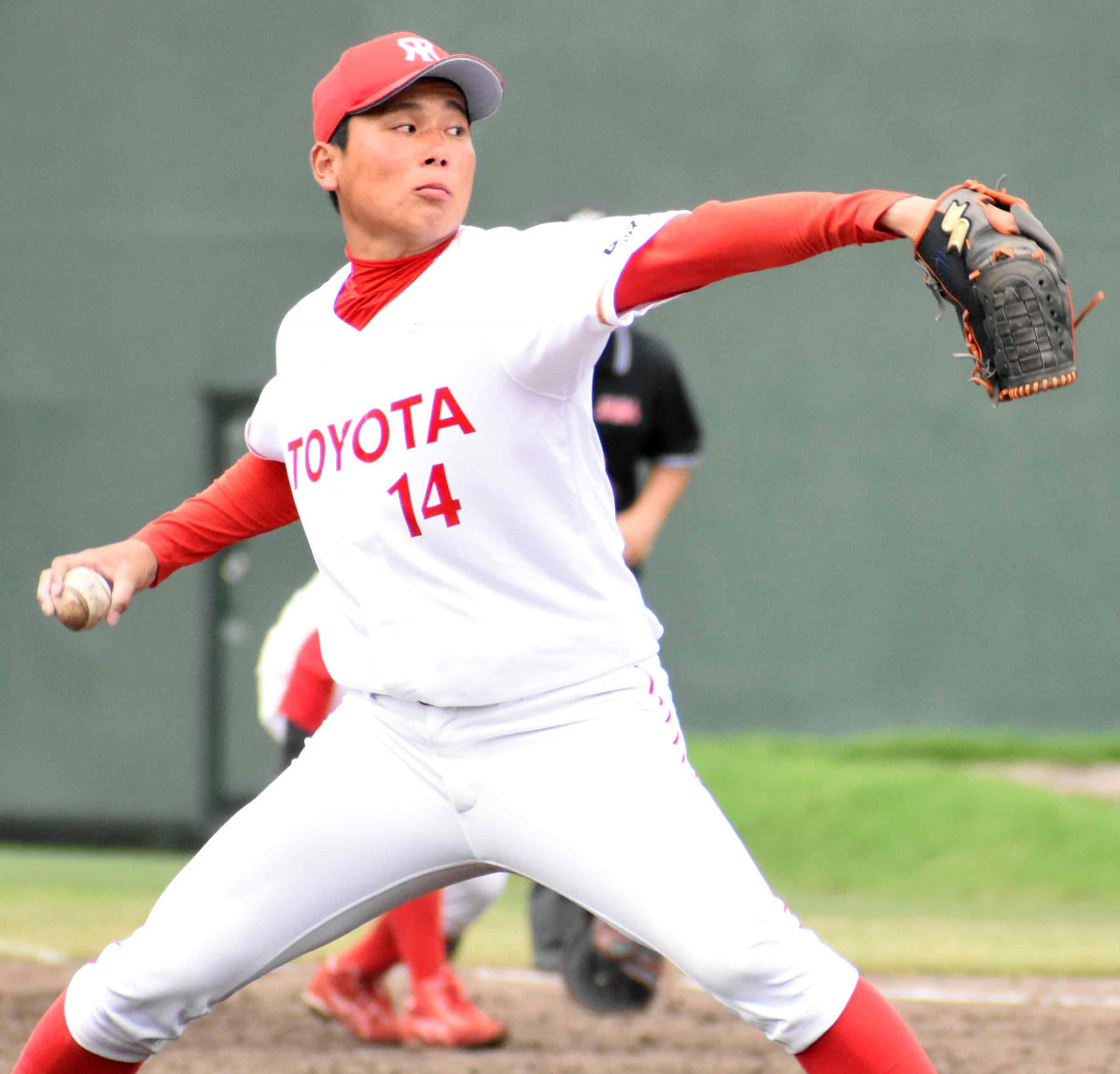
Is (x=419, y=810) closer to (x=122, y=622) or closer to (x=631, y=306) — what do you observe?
(x=631, y=306)

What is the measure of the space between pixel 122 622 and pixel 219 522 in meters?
7.13

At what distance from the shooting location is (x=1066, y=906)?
25.9ft

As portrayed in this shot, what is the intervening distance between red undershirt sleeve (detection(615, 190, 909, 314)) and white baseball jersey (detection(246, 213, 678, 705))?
14 centimetres

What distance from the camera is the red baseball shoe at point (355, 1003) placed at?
15.9 ft

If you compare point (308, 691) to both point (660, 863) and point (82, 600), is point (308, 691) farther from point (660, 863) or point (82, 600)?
point (660, 863)

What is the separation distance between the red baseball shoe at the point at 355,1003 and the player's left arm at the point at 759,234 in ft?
9.76

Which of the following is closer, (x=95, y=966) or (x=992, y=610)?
A: (x=95, y=966)

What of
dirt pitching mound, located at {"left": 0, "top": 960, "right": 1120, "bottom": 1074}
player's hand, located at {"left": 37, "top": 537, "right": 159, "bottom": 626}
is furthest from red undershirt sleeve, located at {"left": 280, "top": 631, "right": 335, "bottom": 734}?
player's hand, located at {"left": 37, "top": 537, "right": 159, "bottom": 626}

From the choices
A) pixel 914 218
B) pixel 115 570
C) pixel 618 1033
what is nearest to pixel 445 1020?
pixel 618 1033

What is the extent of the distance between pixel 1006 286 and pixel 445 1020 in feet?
10.3

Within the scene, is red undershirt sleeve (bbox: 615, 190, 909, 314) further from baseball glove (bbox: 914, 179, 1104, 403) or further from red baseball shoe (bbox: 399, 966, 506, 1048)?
red baseball shoe (bbox: 399, 966, 506, 1048)

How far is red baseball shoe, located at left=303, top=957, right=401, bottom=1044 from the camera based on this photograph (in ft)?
15.9

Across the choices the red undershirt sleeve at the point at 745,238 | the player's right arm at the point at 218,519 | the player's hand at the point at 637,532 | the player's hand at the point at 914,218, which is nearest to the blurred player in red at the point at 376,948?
the player's hand at the point at 637,532

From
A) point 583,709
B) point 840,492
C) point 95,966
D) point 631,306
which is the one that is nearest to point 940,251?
point 631,306
